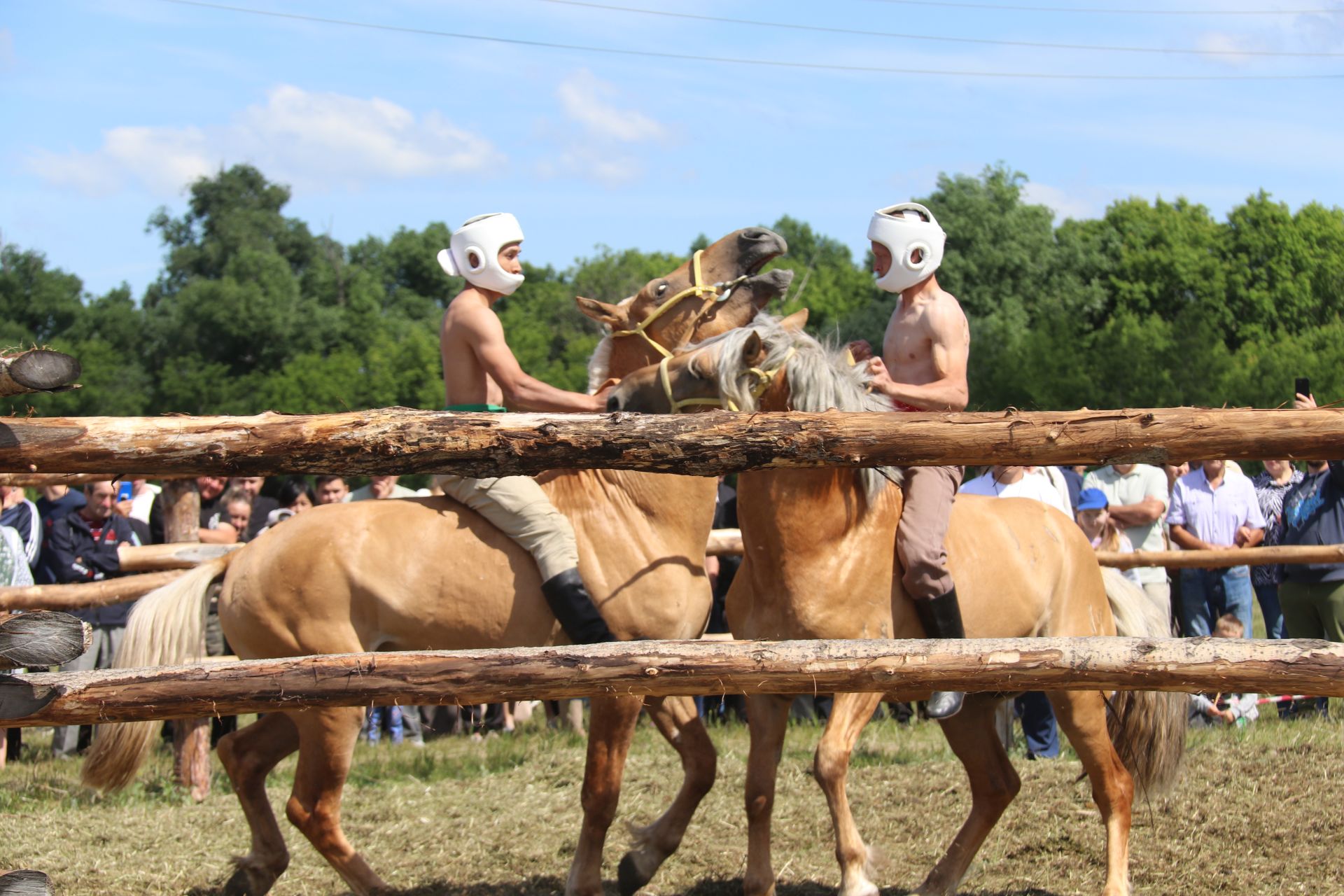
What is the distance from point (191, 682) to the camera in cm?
376

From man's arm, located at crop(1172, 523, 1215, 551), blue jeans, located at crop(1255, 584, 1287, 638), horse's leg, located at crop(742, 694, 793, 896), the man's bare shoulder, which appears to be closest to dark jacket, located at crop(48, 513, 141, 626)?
the man's bare shoulder

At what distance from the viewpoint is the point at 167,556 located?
7.55 meters

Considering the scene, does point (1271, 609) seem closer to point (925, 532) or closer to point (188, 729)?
point (925, 532)

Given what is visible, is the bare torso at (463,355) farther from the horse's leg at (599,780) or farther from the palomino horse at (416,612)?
the horse's leg at (599,780)

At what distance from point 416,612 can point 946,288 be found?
143 ft

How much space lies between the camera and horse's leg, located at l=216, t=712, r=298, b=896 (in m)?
5.75

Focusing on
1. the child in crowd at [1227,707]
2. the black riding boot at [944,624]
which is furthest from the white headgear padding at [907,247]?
the child in crowd at [1227,707]

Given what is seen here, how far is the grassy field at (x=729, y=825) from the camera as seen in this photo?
5992 millimetres

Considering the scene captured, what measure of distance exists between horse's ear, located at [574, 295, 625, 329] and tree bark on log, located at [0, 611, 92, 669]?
9.83 feet

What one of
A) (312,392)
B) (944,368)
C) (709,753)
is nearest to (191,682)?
(709,753)

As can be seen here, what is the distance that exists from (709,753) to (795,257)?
71.6 m

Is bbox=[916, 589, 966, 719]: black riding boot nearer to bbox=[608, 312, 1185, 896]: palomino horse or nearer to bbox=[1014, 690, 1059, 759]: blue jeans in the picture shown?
bbox=[608, 312, 1185, 896]: palomino horse

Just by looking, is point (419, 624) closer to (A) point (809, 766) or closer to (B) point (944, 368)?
(B) point (944, 368)

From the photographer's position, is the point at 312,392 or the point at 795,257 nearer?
the point at 312,392
